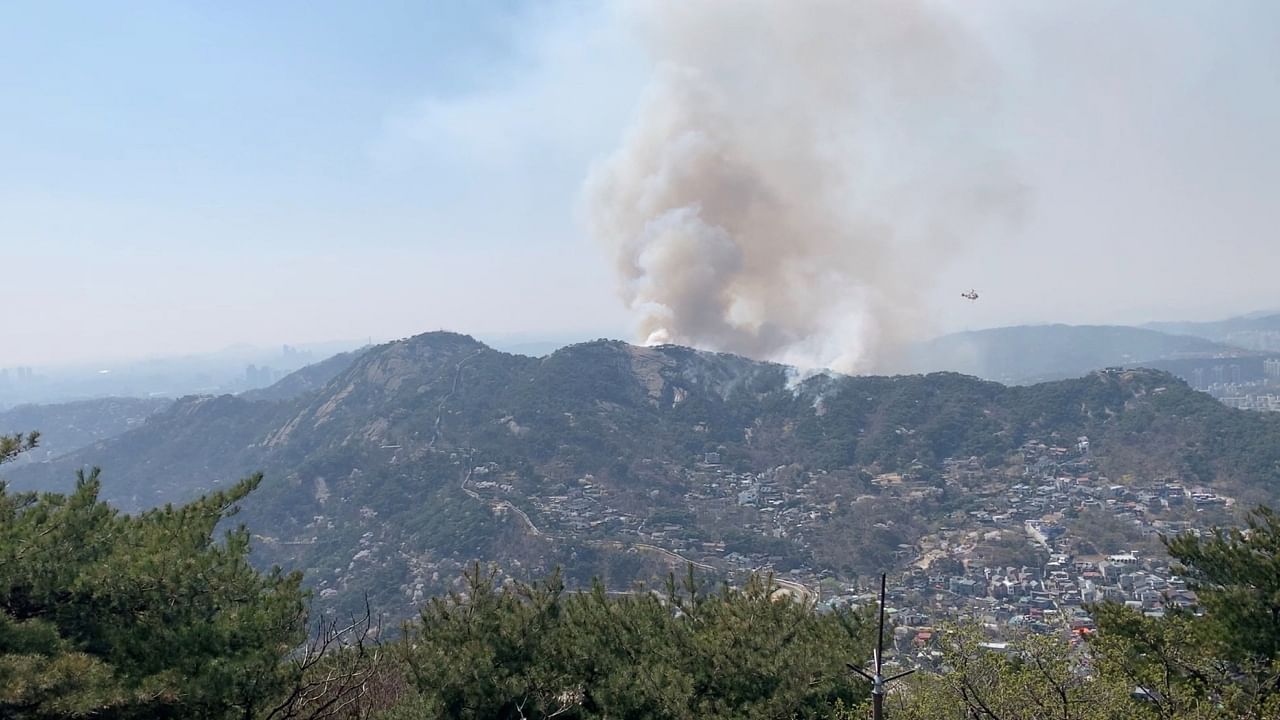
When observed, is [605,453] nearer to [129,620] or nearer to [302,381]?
[129,620]

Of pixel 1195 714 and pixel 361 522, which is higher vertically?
pixel 1195 714

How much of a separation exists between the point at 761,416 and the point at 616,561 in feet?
91.0

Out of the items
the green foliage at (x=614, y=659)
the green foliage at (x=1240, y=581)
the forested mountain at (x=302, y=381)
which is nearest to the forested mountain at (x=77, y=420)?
the forested mountain at (x=302, y=381)

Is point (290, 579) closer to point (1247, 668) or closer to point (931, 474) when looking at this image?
point (1247, 668)

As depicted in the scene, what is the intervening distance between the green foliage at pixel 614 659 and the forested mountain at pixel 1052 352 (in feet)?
390

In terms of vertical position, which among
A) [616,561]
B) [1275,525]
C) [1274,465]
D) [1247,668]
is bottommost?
[616,561]

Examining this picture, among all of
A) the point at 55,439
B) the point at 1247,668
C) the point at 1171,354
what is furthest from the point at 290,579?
the point at 1171,354

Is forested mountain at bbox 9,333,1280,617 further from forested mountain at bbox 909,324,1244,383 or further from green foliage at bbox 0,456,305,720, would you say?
forested mountain at bbox 909,324,1244,383

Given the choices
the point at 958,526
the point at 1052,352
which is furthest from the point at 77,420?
the point at 1052,352

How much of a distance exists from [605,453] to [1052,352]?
156 meters

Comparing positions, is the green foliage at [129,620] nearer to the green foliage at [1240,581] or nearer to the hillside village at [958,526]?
the green foliage at [1240,581]

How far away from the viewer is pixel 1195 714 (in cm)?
681

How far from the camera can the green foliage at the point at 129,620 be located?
22.4 feet

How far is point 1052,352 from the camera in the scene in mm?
173375
